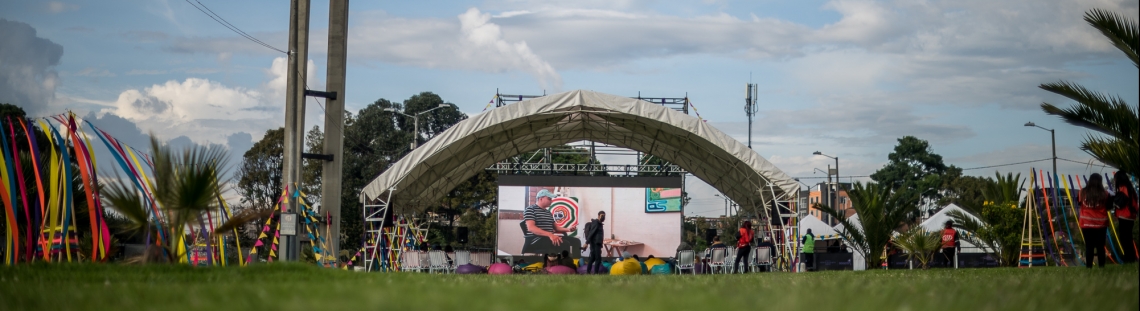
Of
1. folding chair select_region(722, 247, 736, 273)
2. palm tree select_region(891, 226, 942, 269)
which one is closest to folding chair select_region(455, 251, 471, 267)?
folding chair select_region(722, 247, 736, 273)

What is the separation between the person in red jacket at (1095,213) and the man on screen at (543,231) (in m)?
18.6

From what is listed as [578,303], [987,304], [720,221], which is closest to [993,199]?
[987,304]

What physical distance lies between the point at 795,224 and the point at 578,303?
65.8ft

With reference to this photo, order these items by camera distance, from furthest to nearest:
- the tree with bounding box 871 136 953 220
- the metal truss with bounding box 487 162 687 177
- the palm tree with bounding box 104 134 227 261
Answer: the tree with bounding box 871 136 953 220 < the metal truss with bounding box 487 162 687 177 < the palm tree with bounding box 104 134 227 261

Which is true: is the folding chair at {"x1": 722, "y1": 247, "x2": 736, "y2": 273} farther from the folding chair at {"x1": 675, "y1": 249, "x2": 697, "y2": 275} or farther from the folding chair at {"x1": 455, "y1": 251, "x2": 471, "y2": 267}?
the folding chair at {"x1": 455, "y1": 251, "x2": 471, "y2": 267}

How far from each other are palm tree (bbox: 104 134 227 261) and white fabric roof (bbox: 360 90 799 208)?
40.5ft

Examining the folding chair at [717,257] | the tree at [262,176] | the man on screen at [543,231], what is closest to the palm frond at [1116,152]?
the folding chair at [717,257]

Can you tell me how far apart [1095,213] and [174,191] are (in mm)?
9664

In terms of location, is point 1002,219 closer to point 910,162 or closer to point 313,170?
point 313,170

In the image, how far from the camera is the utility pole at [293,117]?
56.6ft

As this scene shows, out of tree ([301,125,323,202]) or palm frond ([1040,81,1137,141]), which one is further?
tree ([301,125,323,202])

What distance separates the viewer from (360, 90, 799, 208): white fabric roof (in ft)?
69.8

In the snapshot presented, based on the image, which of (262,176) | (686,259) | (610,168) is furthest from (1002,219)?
(262,176)

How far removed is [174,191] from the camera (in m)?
8.30
